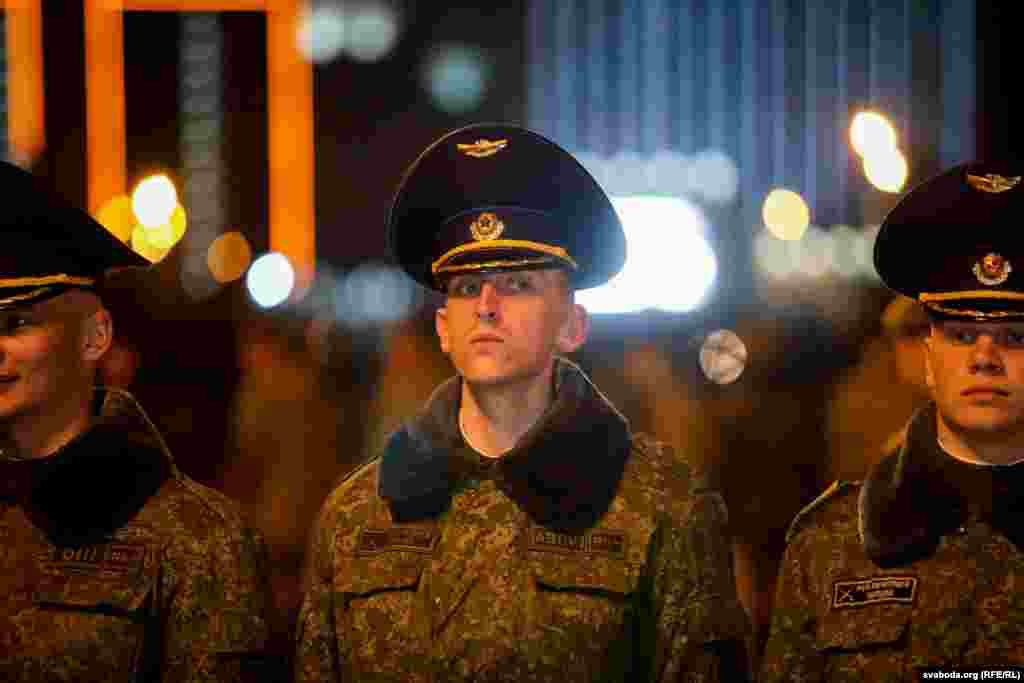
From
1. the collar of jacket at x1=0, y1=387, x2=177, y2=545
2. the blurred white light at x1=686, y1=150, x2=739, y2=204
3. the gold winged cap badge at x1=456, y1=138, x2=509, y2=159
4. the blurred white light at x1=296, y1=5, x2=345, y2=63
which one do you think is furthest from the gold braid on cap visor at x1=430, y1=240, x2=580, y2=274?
the blurred white light at x1=296, y1=5, x2=345, y2=63

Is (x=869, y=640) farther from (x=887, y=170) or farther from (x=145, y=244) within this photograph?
(x=145, y=244)

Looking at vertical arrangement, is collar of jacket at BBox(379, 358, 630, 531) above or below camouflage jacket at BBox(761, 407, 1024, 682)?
above

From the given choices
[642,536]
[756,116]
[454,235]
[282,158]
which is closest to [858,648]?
[642,536]

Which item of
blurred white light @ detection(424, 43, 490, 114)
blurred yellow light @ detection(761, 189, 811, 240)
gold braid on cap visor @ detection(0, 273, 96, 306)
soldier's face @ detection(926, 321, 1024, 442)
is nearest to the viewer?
soldier's face @ detection(926, 321, 1024, 442)

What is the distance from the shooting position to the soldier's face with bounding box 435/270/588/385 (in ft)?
15.1

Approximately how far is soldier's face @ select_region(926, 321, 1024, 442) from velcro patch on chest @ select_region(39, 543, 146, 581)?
244 cm

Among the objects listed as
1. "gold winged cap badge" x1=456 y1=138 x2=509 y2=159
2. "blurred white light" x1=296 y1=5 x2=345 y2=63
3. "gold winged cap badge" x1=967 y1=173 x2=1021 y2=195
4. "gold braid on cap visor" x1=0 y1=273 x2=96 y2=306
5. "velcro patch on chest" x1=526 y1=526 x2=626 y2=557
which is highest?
"blurred white light" x1=296 y1=5 x2=345 y2=63

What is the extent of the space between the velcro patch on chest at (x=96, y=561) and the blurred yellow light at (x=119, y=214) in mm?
7729

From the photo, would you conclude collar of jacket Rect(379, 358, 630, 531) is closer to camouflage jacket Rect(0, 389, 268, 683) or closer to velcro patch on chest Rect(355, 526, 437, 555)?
velcro patch on chest Rect(355, 526, 437, 555)

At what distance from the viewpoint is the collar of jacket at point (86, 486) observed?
4.71 meters

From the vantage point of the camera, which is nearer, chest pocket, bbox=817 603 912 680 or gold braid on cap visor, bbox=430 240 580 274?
chest pocket, bbox=817 603 912 680

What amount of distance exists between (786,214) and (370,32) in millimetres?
3722

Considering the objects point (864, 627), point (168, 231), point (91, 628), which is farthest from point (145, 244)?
point (864, 627)

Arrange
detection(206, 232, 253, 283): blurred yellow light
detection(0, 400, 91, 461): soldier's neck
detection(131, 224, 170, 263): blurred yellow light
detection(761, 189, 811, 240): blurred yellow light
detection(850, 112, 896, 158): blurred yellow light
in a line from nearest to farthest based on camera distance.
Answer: detection(0, 400, 91, 461): soldier's neck < detection(850, 112, 896, 158): blurred yellow light < detection(761, 189, 811, 240): blurred yellow light < detection(131, 224, 170, 263): blurred yellow light < detection(206, 232, 253, 283): blurred yellow light
